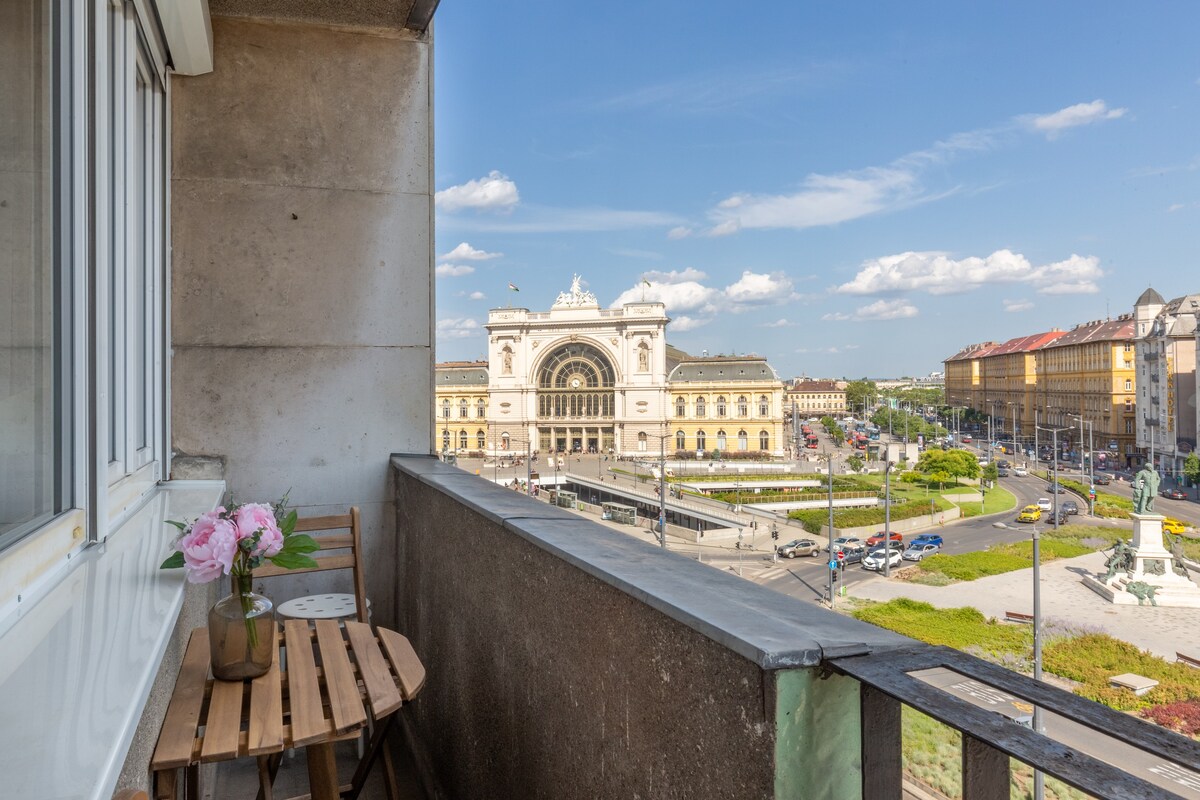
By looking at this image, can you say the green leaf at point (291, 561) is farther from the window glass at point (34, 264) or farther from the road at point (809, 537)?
the road at point (809, 537)

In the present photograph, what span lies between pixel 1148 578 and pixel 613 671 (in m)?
22.2

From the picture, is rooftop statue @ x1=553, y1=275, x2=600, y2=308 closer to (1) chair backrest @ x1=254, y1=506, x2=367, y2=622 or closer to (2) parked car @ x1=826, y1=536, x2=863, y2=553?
(2) parked car @ x1=826, y1=536, x2=863, y2=553

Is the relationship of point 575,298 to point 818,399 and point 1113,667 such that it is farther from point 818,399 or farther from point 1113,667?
point 818,399

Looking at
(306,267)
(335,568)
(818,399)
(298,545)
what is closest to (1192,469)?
(306,267)

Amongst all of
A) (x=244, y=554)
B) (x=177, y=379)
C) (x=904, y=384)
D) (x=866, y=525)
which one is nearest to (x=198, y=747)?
(x=244, y=554)

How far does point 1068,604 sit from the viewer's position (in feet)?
63.7

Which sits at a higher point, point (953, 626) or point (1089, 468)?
point (1089, 468)

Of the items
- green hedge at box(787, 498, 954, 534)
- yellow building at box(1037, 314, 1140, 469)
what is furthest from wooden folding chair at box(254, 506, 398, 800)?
yellow building at box(1037, 314, 1140, 469)

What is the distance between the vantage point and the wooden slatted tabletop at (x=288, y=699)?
127 centimetres

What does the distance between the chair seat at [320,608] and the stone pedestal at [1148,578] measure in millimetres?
20303

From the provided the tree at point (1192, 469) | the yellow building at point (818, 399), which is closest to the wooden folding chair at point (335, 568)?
the tree at point (1192, 469)

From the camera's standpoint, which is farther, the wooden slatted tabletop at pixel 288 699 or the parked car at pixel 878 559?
the parked car at pixel 878 559

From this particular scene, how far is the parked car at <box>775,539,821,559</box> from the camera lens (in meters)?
24.4

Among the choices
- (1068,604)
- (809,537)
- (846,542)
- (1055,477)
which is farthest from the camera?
(809,537)
